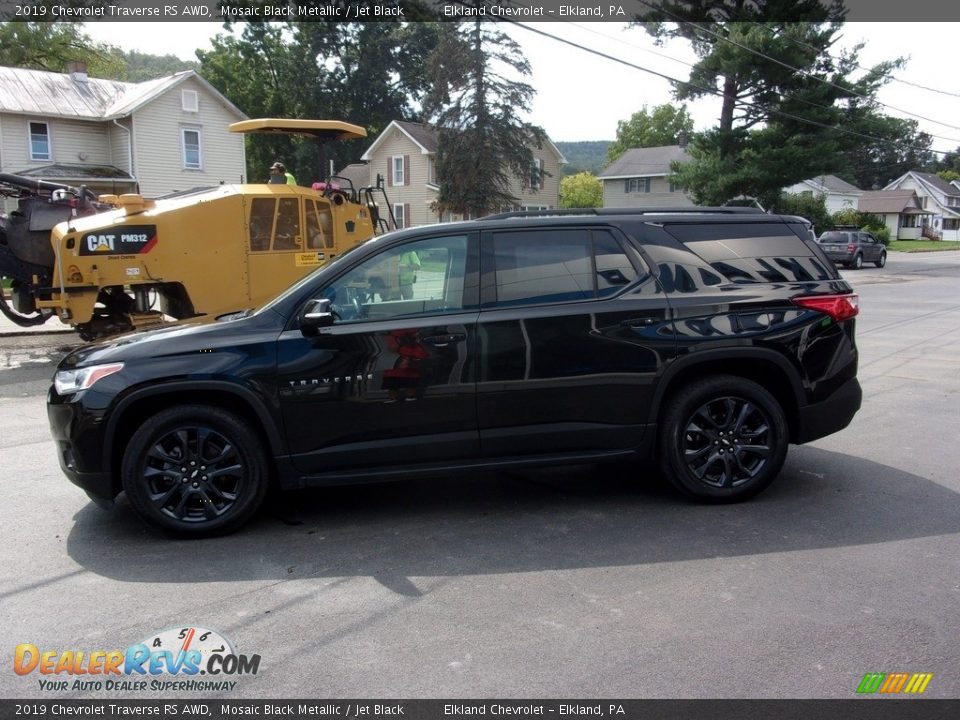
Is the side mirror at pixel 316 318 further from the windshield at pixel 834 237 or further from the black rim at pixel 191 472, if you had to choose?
the windshield at pixel 834 237

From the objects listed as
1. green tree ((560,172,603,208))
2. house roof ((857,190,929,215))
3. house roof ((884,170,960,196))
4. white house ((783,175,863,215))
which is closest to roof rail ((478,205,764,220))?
white house ((783,175,863,215))

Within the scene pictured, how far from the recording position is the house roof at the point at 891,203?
7588 cm

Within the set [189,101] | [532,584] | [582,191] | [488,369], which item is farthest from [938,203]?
[532,584]

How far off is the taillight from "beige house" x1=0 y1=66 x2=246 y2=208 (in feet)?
99.5

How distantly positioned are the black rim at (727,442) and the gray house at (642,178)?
2097 inches

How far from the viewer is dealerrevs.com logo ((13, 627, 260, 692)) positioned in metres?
3.23

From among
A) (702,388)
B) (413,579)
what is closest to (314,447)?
(413,579)

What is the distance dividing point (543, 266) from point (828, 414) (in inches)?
82.5

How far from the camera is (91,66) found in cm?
4938

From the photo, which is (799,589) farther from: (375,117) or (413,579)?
(375,117)

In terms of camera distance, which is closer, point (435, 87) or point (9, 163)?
point (9, 163)

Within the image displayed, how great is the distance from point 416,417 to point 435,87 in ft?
111

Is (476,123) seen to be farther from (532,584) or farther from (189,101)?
(532,584)

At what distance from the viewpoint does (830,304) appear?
17.4 ft
